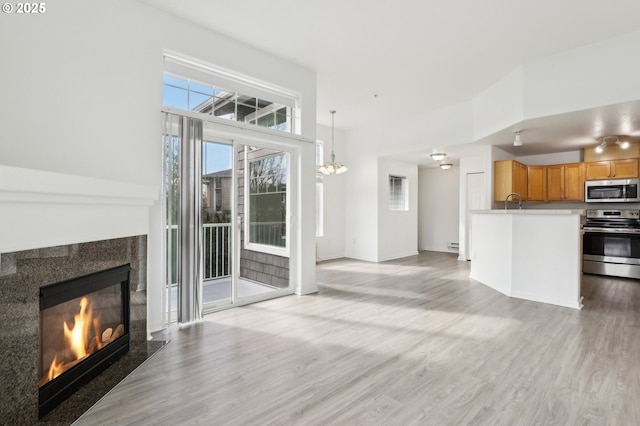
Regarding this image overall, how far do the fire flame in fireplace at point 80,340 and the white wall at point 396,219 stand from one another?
5.98m

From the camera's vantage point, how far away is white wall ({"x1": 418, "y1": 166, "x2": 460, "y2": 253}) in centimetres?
902

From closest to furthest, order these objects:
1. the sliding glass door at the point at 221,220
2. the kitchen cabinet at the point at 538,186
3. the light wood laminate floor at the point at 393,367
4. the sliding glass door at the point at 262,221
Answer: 1. the light wood laminate floor at the point at 393,367
2. the sliding glass door at the point at 221,220
3. the sliding glass door at the point at 262,221
4. the kitchen cabinet at the point at 538,186

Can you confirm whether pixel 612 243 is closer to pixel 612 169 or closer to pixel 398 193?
pixel 612 169

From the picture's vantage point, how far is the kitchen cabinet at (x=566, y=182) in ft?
21.4

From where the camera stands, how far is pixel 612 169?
6180mm

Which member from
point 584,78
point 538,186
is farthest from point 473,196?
point 584,78

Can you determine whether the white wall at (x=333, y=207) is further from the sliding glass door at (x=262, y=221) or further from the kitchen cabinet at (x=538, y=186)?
the kitchen cabinet at (x=538, y=186)

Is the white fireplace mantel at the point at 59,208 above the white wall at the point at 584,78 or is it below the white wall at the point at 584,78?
below

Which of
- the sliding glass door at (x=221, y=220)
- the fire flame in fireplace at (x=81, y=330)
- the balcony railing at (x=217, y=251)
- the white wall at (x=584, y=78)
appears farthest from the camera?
the balcony railing at (x=217, y=251)

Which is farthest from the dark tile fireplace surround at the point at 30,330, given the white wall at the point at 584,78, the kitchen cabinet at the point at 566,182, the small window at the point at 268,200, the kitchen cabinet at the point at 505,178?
the kitchen cabinet at the point at 566,182

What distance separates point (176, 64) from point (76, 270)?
2442 mm

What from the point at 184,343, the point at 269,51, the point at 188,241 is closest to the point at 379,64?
the point at 269,51

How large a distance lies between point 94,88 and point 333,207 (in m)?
5.79

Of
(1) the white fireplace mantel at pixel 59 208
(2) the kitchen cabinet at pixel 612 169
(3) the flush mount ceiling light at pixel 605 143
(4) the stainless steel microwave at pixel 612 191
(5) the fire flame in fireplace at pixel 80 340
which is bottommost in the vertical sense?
(5) the fire flame in fireplace at pixel 80 340
